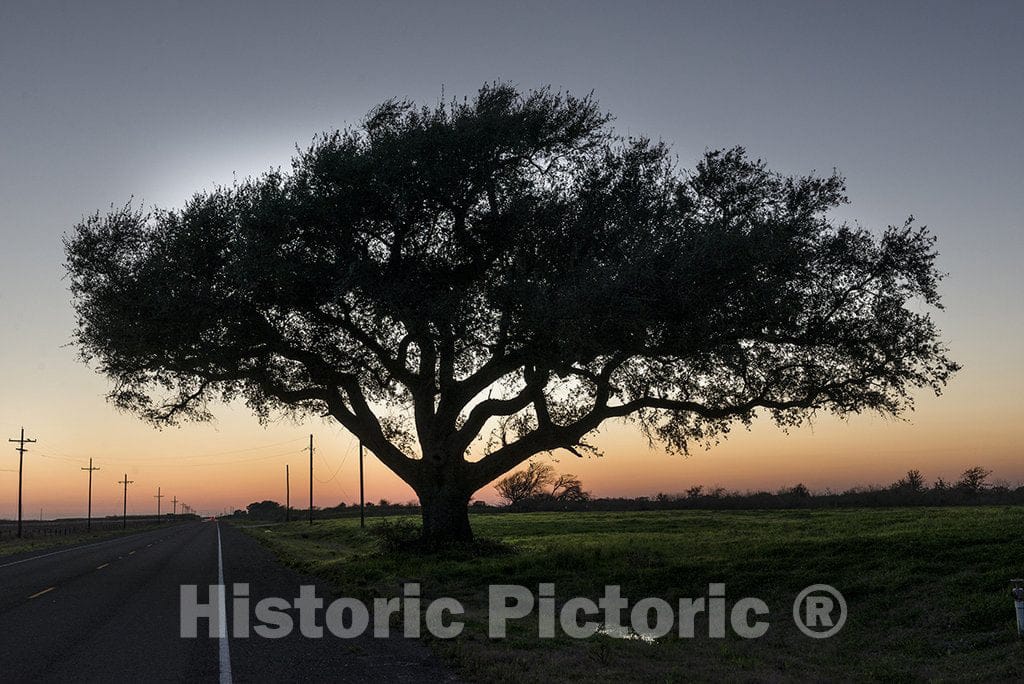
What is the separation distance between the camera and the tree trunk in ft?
92.2

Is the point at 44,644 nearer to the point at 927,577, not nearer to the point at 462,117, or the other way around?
the point at 927,577

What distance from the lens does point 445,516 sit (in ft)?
92.7

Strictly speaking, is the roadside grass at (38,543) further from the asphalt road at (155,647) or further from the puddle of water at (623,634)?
the puddle of water at (623,634)

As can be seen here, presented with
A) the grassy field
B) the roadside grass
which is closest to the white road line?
the grassy field

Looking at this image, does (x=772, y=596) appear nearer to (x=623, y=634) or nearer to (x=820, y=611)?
(x=820, y=611)

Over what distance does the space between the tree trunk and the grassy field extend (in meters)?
1.89

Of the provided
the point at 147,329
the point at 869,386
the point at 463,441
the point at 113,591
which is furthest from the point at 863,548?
the point at 147,329

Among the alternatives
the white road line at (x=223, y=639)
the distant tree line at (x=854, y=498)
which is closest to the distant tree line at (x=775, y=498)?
the distant tree line at (x=854, y=498)

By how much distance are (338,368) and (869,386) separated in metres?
15.5

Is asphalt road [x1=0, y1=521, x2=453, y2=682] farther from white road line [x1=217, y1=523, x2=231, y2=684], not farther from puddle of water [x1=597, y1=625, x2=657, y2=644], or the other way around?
puddle of water [x1=597, y1=625, x2=657, y2=644]

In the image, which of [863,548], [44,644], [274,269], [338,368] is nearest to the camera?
[44,644]

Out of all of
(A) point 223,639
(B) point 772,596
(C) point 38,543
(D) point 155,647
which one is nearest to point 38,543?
(C) point 38,543

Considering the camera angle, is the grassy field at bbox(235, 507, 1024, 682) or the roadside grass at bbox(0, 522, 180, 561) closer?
the grassy field at bbox(235, 507, 1024, 682)

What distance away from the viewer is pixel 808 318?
23.2 metres
